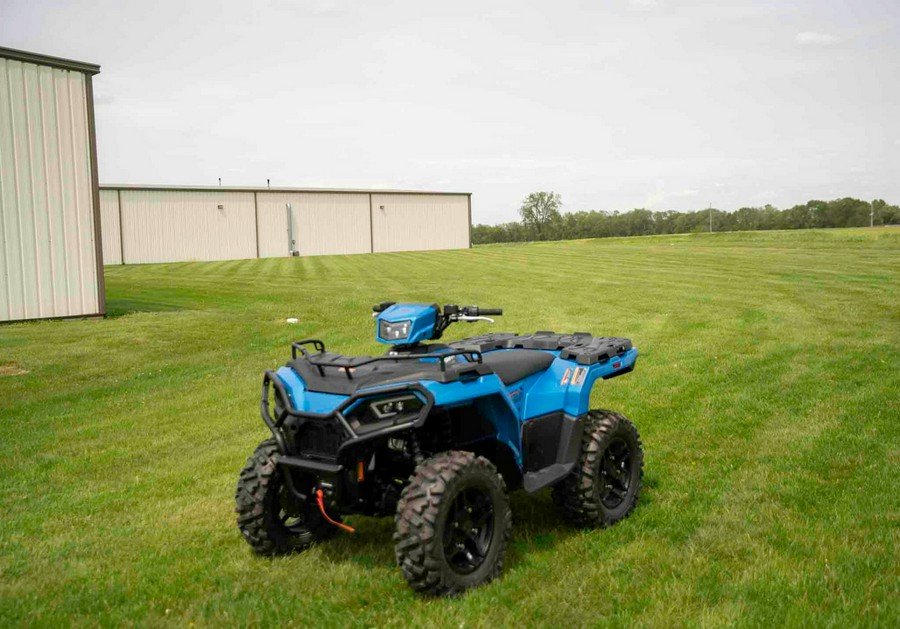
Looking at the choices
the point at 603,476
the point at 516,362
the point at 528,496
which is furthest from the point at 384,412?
the point at 528,496

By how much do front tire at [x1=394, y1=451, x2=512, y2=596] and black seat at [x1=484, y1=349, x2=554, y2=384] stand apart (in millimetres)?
709

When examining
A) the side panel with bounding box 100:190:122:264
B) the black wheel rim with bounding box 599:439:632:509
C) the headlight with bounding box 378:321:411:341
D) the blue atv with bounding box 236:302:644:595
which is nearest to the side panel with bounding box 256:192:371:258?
the side panel with bounding box 100:190:122:264

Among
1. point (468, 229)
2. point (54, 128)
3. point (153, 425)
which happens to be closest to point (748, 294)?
point (153, 425)

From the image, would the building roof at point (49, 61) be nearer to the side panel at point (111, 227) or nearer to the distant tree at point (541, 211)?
the side panel at point (111, 227)

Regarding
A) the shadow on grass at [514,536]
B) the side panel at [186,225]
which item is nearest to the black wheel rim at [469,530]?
the shadow on grass at [514,536]

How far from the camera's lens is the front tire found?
4160mm

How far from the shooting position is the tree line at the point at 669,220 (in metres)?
85.6

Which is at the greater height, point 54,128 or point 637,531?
point 54,128

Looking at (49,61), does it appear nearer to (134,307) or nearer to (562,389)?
(134,307)

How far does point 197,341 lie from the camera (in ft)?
47.8

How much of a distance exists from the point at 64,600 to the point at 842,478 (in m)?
5.57

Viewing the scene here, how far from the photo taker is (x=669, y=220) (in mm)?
108625

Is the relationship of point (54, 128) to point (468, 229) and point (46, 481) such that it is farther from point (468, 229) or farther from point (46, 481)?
point (468, 229)

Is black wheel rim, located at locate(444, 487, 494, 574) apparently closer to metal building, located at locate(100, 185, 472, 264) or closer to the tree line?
metal building, located at locate(100, 185, 472, 264)
